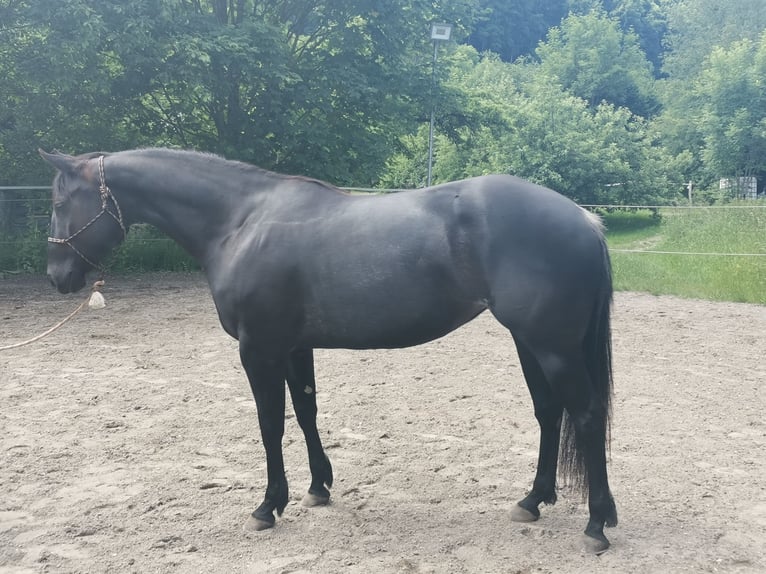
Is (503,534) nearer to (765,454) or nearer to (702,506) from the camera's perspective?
(702,506)

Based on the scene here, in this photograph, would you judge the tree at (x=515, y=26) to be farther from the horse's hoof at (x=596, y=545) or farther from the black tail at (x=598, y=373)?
the horse's hoof at (x=596, y=545)

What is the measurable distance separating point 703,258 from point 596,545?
9.39 m

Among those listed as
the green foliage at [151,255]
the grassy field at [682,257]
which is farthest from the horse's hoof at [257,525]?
the green foliage at [151,255]

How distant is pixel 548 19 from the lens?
5922 cm

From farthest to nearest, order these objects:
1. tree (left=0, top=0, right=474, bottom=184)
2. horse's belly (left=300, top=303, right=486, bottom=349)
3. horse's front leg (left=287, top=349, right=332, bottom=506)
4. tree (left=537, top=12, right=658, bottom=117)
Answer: tree (left=537, top=12, right=658, bottom=117) < tree (left=0, top=0, right=474, bottom=184) < horse's front leg (left=287, top=349, right=332, bottom=506) < horse's belly (left=300, top=303, right=486, bottom=349)

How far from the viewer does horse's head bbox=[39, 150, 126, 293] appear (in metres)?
3.12

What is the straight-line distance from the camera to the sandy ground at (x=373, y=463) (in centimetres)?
271

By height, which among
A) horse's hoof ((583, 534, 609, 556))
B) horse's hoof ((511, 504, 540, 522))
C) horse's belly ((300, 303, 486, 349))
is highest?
horse's belly ((300, 303, 486, 349))

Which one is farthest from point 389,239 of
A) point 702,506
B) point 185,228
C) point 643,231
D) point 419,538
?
point 643,231

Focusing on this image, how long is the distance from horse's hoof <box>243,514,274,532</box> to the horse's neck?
1.23 metres

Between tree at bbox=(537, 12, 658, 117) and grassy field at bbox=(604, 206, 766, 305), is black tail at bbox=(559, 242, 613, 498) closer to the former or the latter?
grassy field at bbox=(604, 206, 766, 305)

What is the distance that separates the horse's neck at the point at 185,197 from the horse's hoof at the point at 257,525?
48.2 inches

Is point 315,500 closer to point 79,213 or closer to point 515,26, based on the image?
point 79,213

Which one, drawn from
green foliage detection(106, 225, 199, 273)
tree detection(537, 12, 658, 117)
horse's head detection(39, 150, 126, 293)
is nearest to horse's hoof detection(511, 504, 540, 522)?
horse's head detection(39, 150, 126, 293)
